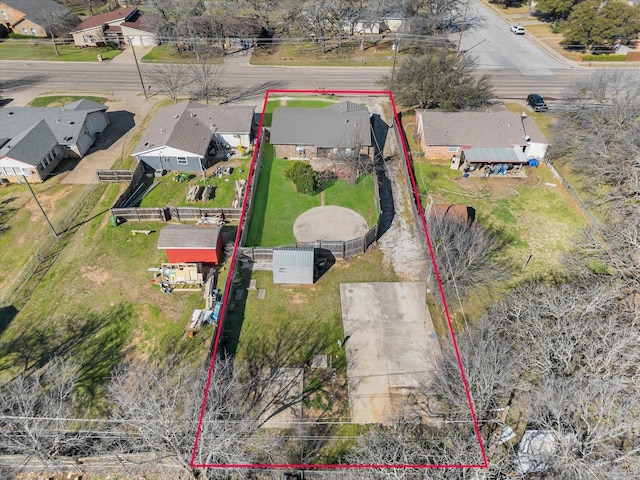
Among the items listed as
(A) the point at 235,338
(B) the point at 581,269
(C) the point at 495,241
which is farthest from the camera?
(C) the point at 495,241

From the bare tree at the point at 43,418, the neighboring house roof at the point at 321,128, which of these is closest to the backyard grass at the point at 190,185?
the neighboring house roof at the point at 321,128

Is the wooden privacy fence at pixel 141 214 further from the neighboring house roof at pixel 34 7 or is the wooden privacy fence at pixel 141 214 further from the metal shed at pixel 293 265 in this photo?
the neighboring house roof at pixel 34 7

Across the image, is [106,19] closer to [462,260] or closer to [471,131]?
[471,131]

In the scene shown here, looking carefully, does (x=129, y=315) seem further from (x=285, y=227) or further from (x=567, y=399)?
(x=567, y=399)

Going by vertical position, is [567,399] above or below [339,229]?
above

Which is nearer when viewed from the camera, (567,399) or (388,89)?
(567,399)

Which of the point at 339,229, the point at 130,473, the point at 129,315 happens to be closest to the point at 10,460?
the point at 130,473
